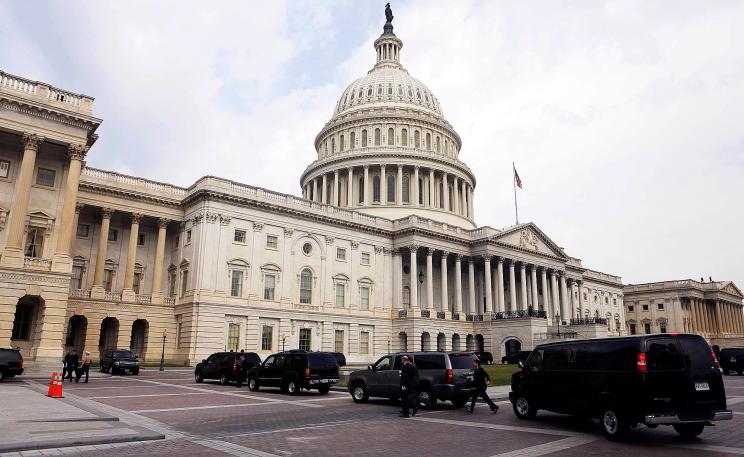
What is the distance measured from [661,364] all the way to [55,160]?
137 ft

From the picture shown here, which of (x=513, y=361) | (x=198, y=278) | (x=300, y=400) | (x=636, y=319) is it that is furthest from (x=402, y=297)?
(x=636, y=319)

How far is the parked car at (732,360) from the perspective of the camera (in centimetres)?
4016

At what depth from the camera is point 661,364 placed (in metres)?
12.7

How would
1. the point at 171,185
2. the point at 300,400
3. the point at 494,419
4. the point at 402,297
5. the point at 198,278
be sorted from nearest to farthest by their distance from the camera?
the point at 494,419 → the point at 300,400 → the point at 198,278 → the point at 171,185 → the point at 402,297

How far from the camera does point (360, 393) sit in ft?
71.6

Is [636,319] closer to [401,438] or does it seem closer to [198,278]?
[198,278]

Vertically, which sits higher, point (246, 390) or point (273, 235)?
point (273, 235)

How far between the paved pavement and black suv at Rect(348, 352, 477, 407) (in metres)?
0.57

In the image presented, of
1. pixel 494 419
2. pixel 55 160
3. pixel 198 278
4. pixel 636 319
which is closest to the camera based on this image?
pixel 494 419

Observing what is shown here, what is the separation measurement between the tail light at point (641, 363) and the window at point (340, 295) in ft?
159

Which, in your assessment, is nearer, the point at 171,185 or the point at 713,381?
the point at 713,381

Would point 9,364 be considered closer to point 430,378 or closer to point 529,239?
point 430,378

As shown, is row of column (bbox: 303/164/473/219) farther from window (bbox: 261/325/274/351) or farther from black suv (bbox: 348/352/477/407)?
black suv (bbox: 348/352/477/407)

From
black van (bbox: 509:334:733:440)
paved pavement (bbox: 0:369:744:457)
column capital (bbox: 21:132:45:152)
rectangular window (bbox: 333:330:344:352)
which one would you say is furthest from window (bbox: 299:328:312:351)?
black van (bbox: 509:334:733:440)
